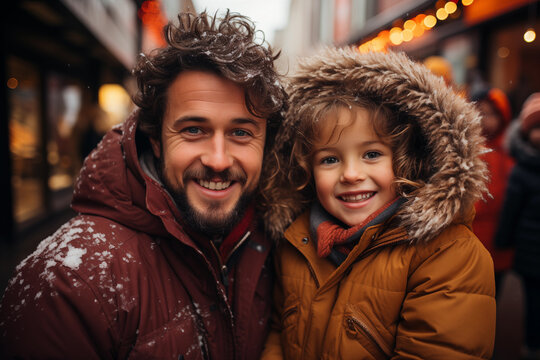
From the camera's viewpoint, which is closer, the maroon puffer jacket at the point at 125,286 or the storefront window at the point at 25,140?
the maroon puffer jacket at the point at 125,286

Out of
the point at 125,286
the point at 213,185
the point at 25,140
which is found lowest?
the point at 125,286

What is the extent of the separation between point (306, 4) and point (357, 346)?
115 feet

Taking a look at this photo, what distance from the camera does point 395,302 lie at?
4.97 feet

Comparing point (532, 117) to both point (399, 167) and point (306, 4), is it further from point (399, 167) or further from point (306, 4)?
point (306, 4)

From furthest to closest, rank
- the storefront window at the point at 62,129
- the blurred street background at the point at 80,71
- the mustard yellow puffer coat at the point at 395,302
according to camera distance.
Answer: the storefront window at the point at 62,129, the blurred street background at the point at 80,71, the mustard yellow puffer coat at the point at 395,302

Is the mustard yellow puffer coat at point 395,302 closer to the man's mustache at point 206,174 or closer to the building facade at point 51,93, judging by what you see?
the man's mustache at point 206,174

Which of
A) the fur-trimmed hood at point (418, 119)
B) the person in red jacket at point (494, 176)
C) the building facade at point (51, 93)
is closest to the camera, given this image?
the fur-trimmed hood at point (418, 119)

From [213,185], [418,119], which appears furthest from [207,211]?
[418,119]

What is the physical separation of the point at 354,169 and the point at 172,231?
2.84ft

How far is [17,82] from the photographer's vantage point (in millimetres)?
6527

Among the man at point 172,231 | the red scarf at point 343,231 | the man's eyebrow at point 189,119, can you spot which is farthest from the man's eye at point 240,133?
the red scarf at point 343,231

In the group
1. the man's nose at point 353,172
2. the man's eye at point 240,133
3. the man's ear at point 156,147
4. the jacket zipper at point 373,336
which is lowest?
the jacket zipper at point 373,336

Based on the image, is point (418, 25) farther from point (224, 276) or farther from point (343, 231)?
point (224, 276)

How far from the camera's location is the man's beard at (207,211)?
1.61m
